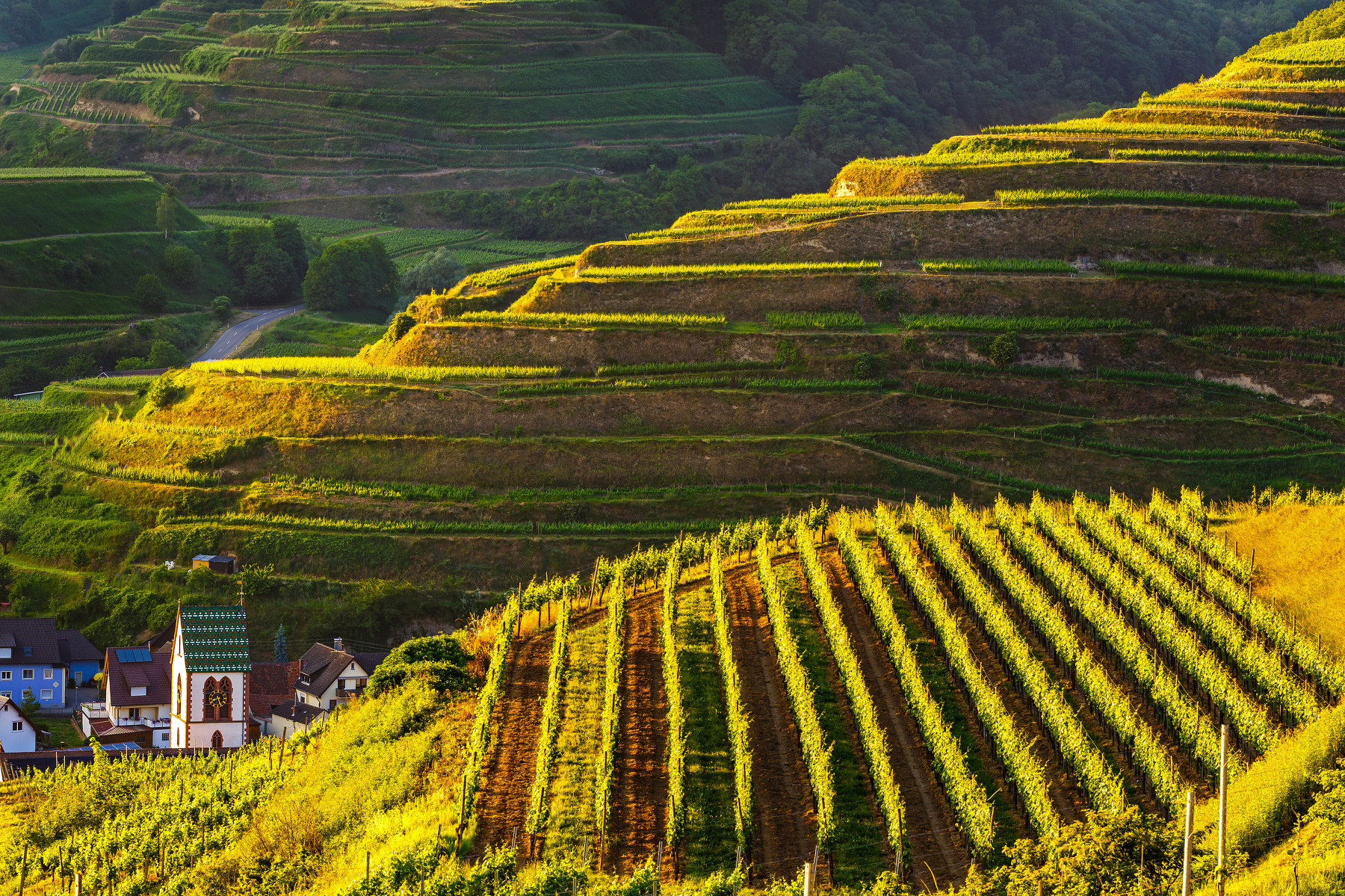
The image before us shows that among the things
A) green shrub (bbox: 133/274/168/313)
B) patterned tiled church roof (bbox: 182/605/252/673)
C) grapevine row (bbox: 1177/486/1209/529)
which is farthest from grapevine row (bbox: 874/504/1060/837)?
green shrub (bbox: 133/274/168/313)

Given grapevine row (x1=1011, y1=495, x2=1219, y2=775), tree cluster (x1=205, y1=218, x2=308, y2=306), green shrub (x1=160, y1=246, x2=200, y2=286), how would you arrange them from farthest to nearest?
tree cluster (x1=205, y1=218, x2=308, y2=306)
green shrub (x1=160, y1=246, x2=200, y2=286)
grapevine row (x1=1011, y1=495, x2=1219, y2=775)

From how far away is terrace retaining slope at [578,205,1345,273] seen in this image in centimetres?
6191

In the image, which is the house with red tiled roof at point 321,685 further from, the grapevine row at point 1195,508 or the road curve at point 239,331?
the road curve at point 239,331

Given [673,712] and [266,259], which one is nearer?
[673,712]

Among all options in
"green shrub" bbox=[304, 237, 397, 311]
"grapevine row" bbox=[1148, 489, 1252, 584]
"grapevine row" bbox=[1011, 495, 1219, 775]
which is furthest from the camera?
"green shrub" bbox=[304, 237, 397, 311]

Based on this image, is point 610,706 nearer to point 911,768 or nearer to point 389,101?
point 911,768

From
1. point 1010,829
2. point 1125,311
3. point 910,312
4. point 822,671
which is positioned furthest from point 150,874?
point 1125,311

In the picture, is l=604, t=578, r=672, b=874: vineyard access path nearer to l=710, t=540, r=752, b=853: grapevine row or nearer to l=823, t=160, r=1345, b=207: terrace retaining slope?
l=710, t=540, r=752, b=853: grapevine row

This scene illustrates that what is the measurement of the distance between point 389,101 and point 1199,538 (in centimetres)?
10381

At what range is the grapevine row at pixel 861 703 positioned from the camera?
1163 inches

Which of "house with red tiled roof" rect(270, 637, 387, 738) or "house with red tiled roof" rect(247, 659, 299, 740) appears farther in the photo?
"house with red tiled roof" rect(247, 659, 299, 740)

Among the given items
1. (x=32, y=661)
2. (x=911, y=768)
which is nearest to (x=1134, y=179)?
(x=911, y=768)

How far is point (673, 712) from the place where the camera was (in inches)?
1346

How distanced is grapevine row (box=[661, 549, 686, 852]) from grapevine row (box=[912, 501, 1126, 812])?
25.3 feet
